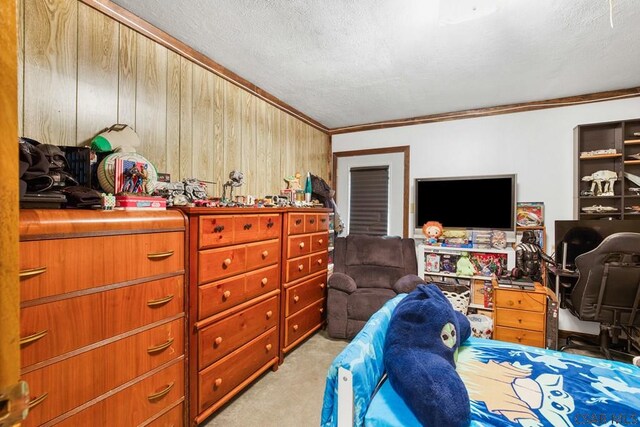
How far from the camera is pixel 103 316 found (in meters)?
1.28

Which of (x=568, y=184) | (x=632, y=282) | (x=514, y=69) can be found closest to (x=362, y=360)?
(x=632, y=282)

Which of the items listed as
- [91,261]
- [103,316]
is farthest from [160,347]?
[91,261]

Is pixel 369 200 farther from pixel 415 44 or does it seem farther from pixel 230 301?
pixel 230 301

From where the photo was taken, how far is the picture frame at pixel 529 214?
10.6 ft

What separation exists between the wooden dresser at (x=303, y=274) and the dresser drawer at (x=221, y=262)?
0.57m

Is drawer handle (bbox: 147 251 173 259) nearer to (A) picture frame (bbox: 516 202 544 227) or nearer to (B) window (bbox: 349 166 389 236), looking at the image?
(B) window (bbox: 349 166 389 236)

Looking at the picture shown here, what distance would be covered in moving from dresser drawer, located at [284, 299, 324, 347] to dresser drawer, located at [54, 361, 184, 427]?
1084mm

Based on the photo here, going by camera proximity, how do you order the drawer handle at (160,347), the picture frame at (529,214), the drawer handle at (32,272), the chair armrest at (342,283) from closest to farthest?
1. the drawer handle at (32,272)
2. the drawer handle at (160,347)
3. the chair armrest at (342,283)
4. the picture frame at (529,214)

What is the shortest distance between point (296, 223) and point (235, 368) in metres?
1.28

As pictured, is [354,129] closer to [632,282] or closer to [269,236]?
[269,236]

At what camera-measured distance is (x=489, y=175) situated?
3.41m

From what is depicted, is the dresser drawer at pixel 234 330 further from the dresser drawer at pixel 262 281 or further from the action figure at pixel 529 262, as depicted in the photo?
the action figure at pixel 529 262

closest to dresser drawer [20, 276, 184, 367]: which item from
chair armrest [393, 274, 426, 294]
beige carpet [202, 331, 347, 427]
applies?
beige carpet [202, 331, 347, 427]

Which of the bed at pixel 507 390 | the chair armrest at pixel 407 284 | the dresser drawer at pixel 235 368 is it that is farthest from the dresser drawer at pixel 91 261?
the chair armrest at pixel 407 284
